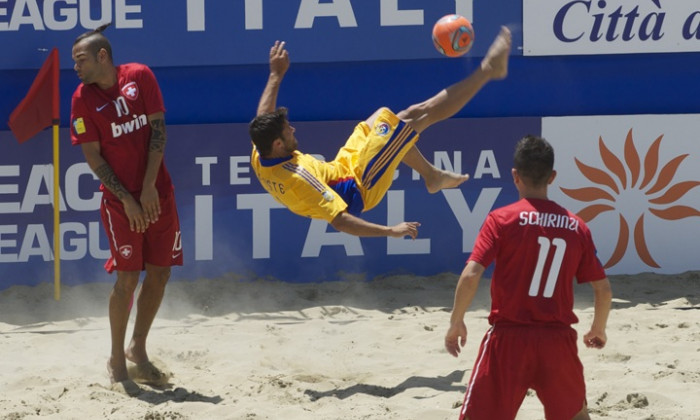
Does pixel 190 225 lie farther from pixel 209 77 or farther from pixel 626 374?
pixel 626 374

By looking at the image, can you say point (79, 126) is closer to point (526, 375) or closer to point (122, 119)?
point (122, 119)

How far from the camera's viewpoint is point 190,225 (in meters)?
8.21

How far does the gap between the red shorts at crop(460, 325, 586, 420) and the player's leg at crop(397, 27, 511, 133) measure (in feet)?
8.54

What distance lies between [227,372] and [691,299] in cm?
339

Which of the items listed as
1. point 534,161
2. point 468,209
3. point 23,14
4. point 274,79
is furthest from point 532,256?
point 23,14

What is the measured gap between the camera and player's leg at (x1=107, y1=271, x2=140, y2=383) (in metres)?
5.98

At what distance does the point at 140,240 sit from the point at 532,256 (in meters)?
2.56

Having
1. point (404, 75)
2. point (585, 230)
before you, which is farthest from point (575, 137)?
point (585, 230)

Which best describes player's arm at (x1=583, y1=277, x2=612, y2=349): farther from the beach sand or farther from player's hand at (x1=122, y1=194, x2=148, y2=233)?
player's hand at (x1=122, y1=194, x2=148, y2=233)

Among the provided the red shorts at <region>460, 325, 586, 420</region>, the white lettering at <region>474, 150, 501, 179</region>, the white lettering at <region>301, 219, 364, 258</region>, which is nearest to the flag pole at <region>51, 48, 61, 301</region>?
the white lettering at <region>301, 219, 364, 258</region>

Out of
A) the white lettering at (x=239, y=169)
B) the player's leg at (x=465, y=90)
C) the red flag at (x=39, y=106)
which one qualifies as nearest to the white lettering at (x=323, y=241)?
the white lettering at (x=239, y=169)

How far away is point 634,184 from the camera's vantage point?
8.27m

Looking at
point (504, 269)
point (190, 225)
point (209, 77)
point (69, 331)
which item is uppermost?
point (209, 77)

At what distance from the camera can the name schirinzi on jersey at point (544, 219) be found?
4.22 metres
